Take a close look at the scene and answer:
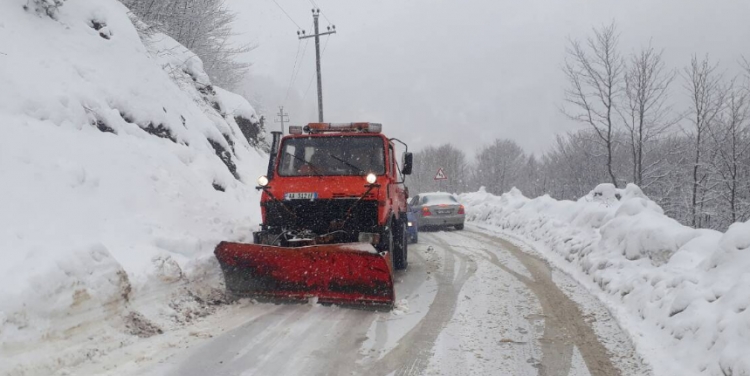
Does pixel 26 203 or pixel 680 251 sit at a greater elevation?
pixel 26 203

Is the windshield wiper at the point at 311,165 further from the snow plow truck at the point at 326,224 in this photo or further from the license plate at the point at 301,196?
the license plate at the point at 301,196

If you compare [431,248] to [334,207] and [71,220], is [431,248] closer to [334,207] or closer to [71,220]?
[334,207]

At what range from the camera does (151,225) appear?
634 cm

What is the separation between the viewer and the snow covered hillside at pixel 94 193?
4023mm

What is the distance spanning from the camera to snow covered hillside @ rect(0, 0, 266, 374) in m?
4.02

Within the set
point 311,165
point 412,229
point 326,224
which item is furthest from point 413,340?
point 412,229

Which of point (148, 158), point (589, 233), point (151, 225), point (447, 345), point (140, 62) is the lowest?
point (447, 345)

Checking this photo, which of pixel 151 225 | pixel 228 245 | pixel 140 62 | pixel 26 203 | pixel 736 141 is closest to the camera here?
pixel 26 203

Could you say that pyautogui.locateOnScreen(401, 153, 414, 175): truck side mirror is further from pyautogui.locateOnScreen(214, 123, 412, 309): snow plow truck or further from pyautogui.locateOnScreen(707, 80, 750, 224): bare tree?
pyautogui.locateOnScreen(707, 80, 750, 224): bare tree

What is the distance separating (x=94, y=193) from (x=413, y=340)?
463 cm

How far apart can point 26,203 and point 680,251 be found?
7.44 meters

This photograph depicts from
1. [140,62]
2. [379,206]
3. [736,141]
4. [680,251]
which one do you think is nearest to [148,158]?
[140,62]

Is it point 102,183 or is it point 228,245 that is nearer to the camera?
point 228,245

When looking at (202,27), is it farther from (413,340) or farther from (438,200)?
(413,340)
